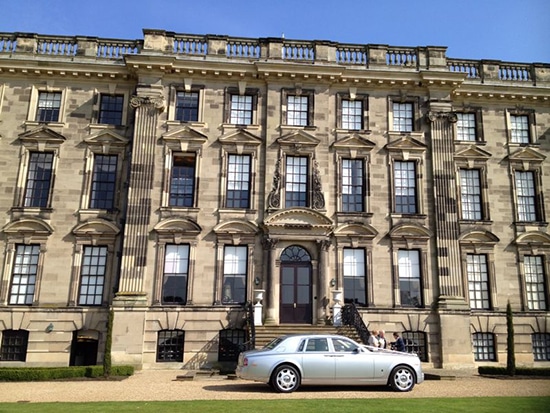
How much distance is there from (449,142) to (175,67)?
1445 cm

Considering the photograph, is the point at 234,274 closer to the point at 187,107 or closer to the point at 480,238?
the point at 187,107

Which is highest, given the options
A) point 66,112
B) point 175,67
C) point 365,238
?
point 175,67

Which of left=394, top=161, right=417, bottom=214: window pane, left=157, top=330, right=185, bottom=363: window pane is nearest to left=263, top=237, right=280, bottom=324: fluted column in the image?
left=157, top=330, right=185, bottom=363: window pane

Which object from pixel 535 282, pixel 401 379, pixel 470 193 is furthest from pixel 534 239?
pixel 401 379

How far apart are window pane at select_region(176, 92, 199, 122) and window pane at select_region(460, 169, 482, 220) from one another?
14188 millimetres

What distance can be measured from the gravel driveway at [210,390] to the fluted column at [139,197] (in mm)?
5809

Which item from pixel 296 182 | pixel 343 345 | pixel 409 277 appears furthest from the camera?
pixel 296 182

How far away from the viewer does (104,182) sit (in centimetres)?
2494

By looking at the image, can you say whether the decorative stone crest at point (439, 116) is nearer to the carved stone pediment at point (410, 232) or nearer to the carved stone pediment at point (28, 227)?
the carved stone pediment at point (410, 232)

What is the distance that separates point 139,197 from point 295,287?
8532 millimetres

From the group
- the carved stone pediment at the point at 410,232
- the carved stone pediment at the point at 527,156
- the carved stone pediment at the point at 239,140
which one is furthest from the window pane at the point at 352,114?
the carved stone pediment at the point at 527,156

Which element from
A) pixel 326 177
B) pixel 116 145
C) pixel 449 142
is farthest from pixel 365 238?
pixel 116 145

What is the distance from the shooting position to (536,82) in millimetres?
27828

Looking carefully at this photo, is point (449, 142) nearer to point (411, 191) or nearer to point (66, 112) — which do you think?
point (411, 191)
